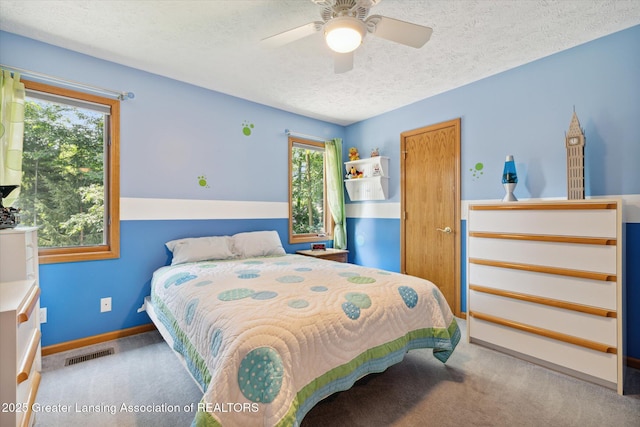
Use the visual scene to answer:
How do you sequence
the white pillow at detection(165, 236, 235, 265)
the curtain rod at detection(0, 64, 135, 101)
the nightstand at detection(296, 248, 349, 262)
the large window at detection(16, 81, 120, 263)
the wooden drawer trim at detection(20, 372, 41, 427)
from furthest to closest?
the nightstand at detection(296, 248, 349, 262), the white pillow at detection(165, 236, 235, 265), the large window at detection(16, 81, 120, 263), the curtain rod at detection(0, 64, 135, 101), the wooden drawer trim at detection(20, 372, 41, 427)

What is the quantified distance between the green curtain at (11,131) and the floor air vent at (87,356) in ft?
4.01

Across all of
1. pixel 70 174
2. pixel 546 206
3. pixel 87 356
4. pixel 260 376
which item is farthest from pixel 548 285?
pixel 70 174

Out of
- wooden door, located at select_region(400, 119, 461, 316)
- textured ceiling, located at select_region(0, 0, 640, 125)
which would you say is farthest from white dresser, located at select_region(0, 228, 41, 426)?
wooden door, located at select_region(400, 119, 461, 316)

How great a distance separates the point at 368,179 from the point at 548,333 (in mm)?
2515

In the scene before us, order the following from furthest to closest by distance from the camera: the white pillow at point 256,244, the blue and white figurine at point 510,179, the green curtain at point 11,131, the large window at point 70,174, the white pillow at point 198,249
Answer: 1. the white pillow at point 256,244
2. the white pillow at point 198,249
3. the blue and white figurine at point 510,179
4. the large window at point 70,174
5. the green curtain at point 11,131

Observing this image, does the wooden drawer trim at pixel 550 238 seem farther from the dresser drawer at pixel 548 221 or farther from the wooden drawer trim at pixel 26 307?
the wooden drawer trim at pixel 26 307

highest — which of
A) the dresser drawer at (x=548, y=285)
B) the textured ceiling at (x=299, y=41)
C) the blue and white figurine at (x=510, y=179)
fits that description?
the textured ceiling at (x=299, y=41)

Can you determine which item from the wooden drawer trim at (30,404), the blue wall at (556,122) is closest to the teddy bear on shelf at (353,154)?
the blue wall at (556,122)

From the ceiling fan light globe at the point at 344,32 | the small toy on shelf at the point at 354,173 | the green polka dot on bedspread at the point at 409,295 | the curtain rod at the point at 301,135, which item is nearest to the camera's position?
the ceiling fan light globe at the point at 344,32

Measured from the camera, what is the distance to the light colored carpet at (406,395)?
1.59 m

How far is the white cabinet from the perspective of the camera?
12.6ft

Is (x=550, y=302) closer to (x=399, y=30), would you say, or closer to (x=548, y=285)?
(x=548, y=285)

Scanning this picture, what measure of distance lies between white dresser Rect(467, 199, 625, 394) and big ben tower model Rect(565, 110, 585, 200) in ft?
0.64

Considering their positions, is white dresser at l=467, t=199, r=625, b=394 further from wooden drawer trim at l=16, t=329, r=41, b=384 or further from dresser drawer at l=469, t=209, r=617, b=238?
wooden drawer trim at l=16, t=329, r=41, b=384
